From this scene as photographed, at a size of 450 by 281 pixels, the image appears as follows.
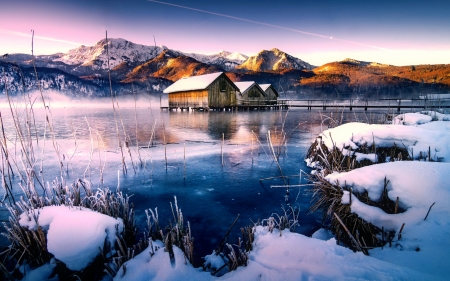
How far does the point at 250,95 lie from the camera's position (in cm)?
4403

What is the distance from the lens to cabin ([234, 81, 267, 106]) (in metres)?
43.0

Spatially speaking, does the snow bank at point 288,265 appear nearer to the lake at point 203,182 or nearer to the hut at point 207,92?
the lake at point 203,182

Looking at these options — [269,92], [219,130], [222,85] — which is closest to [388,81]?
[269,92]

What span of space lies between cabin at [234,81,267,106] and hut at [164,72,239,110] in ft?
6.71

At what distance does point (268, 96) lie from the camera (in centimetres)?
4678

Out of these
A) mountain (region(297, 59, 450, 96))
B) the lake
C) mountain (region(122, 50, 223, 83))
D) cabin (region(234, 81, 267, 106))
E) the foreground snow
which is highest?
mountain (region(122, 50, 223, 83))

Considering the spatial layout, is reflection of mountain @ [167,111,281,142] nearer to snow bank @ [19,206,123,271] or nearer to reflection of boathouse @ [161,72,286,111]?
snow bank @ [19,206,123,271]

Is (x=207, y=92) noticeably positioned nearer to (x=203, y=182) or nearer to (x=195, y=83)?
(x=195, y=83)

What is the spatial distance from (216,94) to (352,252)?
37.4m

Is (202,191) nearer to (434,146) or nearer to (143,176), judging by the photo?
(143,176)

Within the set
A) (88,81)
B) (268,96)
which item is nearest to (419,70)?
(268,96)

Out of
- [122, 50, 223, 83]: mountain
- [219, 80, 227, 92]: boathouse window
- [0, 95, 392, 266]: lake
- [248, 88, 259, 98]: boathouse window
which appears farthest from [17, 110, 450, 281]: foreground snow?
[122, 50, 223, 83]: mountain

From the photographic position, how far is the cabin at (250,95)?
4298 cm

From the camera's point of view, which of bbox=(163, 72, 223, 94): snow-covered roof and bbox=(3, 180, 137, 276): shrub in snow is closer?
bbox=(3, 180, 137, 276): shrub in snow
